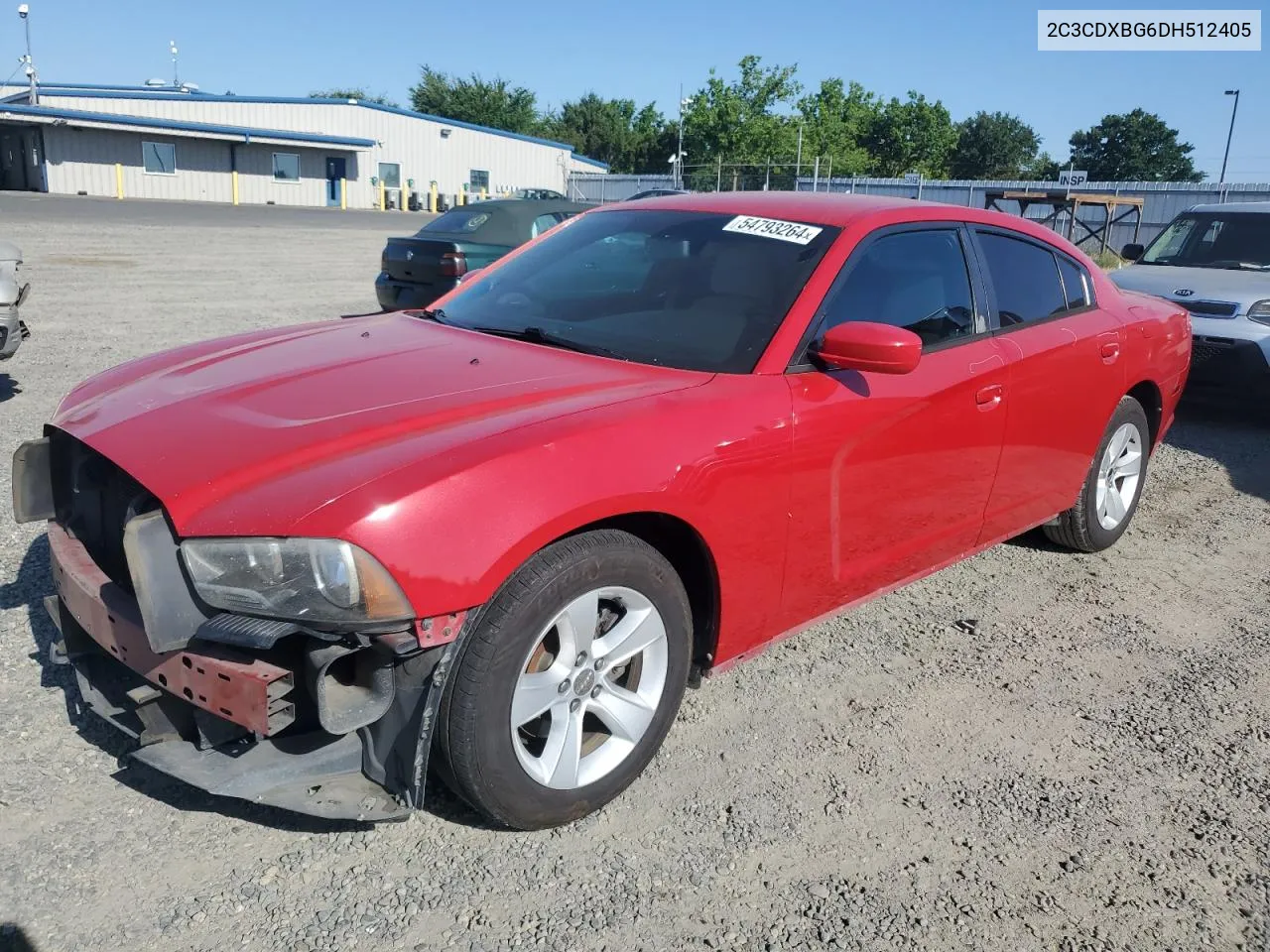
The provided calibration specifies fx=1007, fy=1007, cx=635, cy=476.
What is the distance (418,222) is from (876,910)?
3672 cm

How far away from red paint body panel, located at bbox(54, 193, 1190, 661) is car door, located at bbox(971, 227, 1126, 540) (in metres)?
0.02

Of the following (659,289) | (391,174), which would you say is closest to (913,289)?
(659,289)

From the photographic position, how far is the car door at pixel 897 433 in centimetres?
311

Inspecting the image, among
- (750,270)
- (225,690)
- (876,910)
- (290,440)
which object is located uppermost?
(750,270)

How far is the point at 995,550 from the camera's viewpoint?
5062 millimetres

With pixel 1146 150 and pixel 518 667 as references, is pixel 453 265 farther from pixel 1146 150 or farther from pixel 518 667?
pixel 1146 150

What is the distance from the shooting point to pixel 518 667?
2.41 meters

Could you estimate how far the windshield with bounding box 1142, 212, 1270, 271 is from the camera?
873cm

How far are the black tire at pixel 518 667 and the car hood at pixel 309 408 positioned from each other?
36 centimetres

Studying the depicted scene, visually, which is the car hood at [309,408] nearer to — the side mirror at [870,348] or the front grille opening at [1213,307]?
the side mirror at [870,348]

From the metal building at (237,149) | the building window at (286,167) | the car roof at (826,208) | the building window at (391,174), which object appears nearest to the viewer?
the car roof at (826,208)

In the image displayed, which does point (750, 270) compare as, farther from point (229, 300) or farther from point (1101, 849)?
point (229, 300)

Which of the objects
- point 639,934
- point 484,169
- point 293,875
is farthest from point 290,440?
point 484,169

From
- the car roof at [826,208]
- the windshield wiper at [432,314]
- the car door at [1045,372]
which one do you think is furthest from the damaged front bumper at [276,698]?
the car door at [1045,372]
